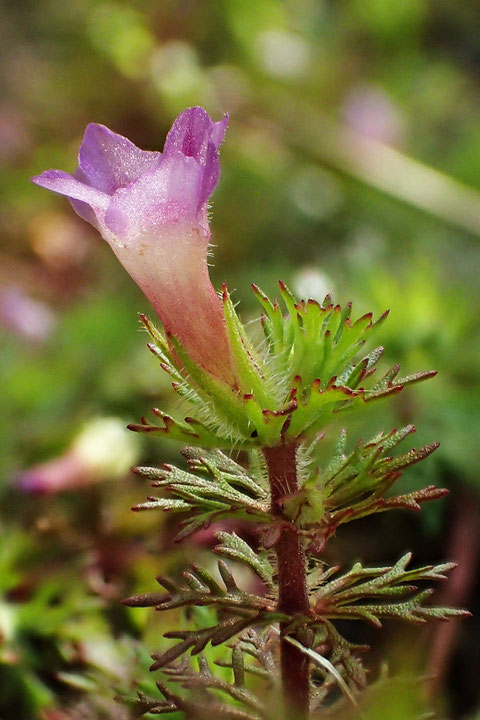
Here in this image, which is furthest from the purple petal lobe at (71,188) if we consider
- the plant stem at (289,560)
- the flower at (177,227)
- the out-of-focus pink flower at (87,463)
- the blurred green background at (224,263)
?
the out-of-focus pink flower at (87,463)

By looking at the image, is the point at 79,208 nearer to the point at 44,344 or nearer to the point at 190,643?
the point at 190,643

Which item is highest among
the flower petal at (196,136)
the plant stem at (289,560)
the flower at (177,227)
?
the flower petal at (196,136)

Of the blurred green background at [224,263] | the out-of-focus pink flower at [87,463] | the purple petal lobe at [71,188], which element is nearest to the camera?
the purple petal lobe at [71,188]

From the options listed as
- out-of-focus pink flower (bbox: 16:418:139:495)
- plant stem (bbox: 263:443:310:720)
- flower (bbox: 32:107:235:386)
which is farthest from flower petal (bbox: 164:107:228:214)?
out-of-focus pink flower (bbox: 16:418:139:495)

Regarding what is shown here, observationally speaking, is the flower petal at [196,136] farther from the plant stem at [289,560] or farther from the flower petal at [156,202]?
the plant stem at [289,560]

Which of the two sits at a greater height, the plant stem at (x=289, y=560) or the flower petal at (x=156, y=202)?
the flower petal at (x=156, y=202)
